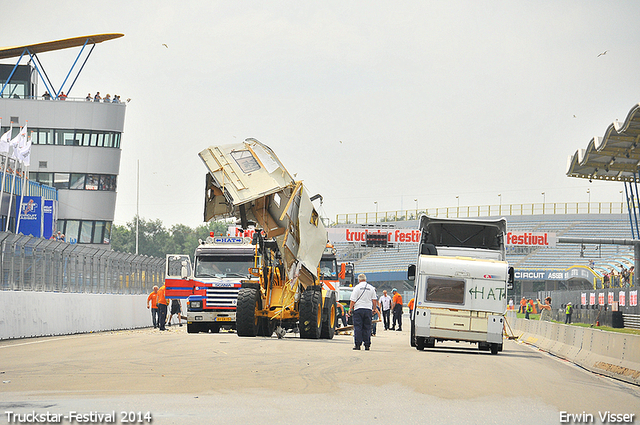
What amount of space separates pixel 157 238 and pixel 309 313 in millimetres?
136584

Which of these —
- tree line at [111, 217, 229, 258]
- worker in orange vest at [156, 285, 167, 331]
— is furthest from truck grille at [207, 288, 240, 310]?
tree line at [111, 217, 229, 258]

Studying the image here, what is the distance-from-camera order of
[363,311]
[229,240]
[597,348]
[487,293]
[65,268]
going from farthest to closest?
1. [65,268]
2. [229,240]
3. [487,293]
4. [363,311]
5. [597,348]

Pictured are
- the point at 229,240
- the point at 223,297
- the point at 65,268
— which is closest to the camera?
the point at 223,297

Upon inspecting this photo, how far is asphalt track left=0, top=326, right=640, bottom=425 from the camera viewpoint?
9.06 m

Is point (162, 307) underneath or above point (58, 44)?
underneath

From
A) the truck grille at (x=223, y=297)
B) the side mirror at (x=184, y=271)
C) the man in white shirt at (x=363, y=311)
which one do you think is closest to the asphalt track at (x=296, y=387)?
the man in white shirt at (x=363, y=311)

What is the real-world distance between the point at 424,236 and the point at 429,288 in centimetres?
308

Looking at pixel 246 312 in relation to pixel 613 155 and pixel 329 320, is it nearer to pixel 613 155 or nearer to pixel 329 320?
pixel 329 320

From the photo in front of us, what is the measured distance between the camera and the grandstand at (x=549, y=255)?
83688 mm

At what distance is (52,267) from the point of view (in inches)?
1043

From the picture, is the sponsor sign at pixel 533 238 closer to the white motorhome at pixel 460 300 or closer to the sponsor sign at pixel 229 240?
the sponsor sign at pixel 229 240

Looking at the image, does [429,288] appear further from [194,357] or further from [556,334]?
[194,357]

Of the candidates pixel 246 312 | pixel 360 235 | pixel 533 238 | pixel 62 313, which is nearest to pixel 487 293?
pixel 246 312

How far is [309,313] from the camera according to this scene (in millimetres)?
23625
